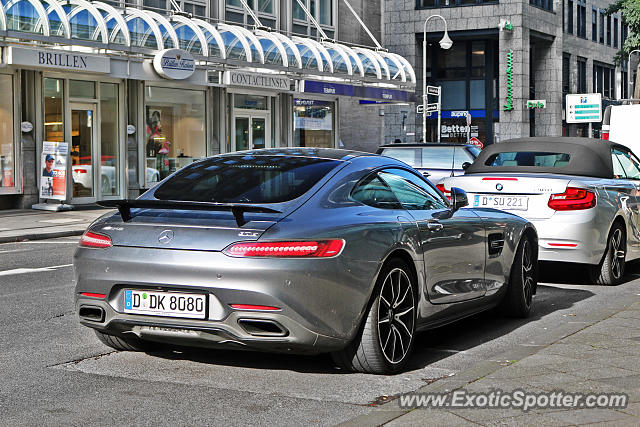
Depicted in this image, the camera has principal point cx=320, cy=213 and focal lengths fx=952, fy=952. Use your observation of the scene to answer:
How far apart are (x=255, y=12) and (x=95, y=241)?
27.9 m

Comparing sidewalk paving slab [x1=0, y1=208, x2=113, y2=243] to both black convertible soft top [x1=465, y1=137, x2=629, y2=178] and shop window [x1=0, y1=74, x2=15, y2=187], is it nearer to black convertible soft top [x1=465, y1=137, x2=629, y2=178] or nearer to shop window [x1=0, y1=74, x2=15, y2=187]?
shop window [x1=0, y1=74, x2=15, y2=187]

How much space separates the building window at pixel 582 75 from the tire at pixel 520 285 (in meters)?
60.2

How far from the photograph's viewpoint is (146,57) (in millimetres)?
25344

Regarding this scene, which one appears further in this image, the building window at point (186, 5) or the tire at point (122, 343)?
the building window at point (186, 5)

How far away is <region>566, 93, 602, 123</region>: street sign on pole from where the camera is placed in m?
57.5

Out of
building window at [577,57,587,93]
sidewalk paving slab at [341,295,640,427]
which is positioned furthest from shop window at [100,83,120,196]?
building window at [577,57,587,93]

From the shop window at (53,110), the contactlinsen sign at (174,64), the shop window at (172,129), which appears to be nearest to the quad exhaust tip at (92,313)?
the shop window at (53,110)

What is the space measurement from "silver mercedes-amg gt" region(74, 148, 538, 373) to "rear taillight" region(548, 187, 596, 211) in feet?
12.0

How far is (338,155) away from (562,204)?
13.7 ft

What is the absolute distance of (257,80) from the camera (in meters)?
28.7

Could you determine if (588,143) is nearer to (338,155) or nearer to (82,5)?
(338,155)

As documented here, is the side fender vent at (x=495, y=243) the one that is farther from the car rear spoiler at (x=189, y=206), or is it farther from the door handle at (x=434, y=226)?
the car rear spoiler at (x=189, y=206)

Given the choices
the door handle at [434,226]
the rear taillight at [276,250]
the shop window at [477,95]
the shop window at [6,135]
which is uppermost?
the shop window at [477,95]

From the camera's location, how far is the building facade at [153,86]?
22938 millimetres
